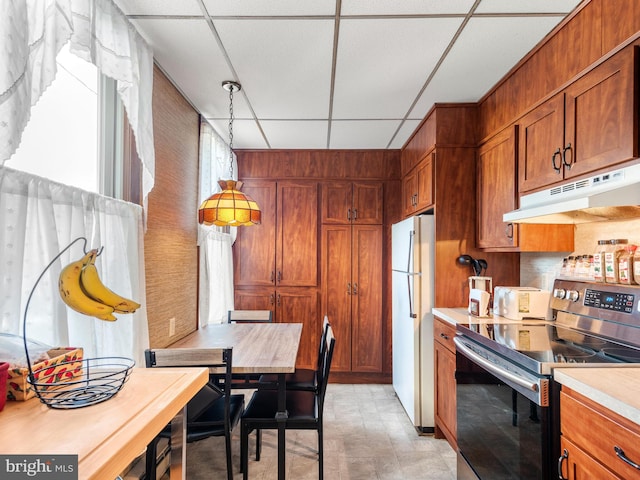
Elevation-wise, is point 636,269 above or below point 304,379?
above

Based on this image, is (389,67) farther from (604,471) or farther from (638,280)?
(604,471)

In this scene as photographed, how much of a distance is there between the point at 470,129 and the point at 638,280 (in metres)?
1.56

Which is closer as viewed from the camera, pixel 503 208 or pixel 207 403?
pixel 207 403

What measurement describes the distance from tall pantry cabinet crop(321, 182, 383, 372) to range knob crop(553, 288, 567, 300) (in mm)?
1949

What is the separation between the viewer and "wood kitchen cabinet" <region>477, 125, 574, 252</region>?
219 centimetres

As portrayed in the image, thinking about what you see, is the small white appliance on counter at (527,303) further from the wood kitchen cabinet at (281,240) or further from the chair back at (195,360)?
the wood kitchen cabinet at (281,240)

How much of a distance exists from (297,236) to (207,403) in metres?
2.26

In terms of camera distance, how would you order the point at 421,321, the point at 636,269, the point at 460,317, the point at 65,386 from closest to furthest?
the point at 65,386
the point at 636,269
the point at 460,317
the point at 421,321

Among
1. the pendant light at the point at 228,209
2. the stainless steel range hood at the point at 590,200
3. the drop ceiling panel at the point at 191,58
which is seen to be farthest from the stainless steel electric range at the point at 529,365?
the drop ceiling panel at the point at 191,58

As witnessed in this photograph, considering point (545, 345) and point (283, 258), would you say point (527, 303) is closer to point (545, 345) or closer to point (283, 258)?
point (545, 345)

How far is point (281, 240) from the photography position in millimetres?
3988

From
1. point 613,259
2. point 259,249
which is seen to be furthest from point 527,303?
point 259,249

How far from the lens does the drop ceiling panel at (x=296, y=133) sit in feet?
10.6

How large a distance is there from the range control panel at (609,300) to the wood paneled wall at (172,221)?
2365mm
